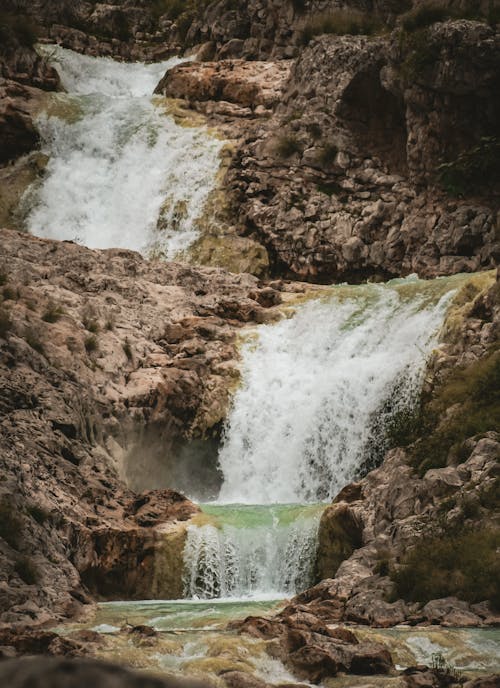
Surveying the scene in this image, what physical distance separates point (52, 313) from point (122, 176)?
682 inches

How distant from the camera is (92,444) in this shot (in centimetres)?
2122

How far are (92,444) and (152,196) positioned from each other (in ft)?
62.4

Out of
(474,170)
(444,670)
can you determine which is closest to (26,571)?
(444,670)

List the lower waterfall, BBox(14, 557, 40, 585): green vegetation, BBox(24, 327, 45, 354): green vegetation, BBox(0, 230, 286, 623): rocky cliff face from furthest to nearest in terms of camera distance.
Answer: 1. BBox(24, 327, 45, 354): green vegetation
2. the lower waterfall
3. BBox(0, 230, 286, 623): rocky cliff face
4. BBox(14, 557, 40, 585): green vegetation

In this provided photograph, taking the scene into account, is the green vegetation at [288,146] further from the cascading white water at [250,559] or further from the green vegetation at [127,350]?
the cascading white water at [250,559]

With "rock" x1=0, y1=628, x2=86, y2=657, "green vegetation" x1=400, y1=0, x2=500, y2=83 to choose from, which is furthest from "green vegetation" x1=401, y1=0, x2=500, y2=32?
"rock" x1=0, y1=628, x2=86, y2=657

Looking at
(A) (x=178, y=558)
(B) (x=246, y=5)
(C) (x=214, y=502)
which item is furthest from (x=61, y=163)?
(A) (x=178, y=558)

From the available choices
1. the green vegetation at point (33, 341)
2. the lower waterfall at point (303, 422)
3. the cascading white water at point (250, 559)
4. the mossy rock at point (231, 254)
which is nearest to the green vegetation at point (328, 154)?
the mossy rock at point (231, 254)

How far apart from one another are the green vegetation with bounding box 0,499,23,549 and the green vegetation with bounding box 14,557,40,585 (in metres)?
0.45

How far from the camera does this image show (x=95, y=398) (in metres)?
22.7

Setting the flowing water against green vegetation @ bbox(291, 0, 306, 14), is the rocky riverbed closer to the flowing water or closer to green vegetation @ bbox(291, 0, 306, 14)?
green vegetation @ bbox(291, 0, 306, 14)

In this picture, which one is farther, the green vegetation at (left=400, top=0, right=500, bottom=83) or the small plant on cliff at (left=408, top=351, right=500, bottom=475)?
the green vegetation at (left=400, top=0, right=500, bottom=83)

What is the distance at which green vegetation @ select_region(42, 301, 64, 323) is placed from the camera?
77.1 ft

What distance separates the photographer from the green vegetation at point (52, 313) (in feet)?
77.1
